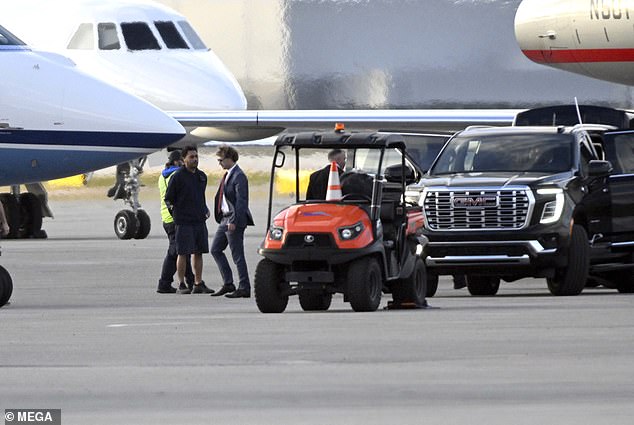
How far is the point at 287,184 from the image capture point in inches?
1802

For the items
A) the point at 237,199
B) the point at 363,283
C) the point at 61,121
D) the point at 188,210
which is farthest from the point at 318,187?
the point at 61,121

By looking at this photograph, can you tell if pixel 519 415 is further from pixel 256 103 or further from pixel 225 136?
pixel 256 103

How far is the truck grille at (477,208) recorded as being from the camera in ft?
63.0

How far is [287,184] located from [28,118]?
81.1 feet

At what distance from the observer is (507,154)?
67.1 feet

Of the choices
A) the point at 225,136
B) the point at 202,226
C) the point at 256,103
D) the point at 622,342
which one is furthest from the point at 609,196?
the point at 256,103

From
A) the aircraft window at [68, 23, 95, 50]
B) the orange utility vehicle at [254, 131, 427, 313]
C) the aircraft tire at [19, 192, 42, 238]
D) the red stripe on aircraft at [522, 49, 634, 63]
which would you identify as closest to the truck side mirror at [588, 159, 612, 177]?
the orange utility vehicle at [254, 131, 427, 313]

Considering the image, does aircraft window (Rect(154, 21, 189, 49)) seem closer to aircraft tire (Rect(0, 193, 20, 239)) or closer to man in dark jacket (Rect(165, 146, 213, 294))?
aircraft tire (Rect(0, 193, 20, 239))

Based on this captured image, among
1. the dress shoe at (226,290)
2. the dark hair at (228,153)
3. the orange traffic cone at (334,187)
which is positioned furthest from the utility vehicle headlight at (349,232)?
the dark hair at (228,153)

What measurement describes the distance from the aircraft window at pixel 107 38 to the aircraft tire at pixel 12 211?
314 centimetres

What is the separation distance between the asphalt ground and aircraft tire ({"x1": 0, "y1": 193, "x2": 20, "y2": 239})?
41.9 feet

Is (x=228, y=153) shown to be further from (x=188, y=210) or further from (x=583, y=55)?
(x=583, y=55)

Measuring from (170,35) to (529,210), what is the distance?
628 inches

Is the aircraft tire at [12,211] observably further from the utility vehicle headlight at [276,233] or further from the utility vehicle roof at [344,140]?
the utility vehicle headlight at [276,233]
